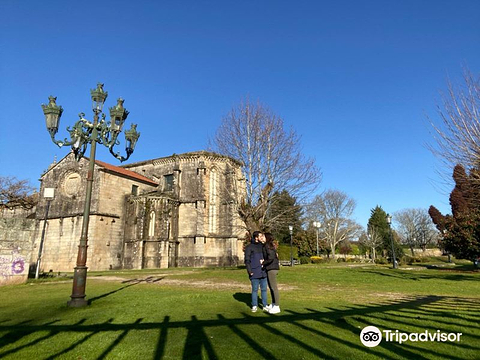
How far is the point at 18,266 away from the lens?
13.9m

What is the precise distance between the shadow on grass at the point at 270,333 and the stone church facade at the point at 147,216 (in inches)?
926

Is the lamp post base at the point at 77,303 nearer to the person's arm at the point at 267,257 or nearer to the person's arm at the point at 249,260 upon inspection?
the person's arm at the point at 249,260

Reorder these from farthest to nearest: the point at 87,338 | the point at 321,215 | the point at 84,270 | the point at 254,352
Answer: the point at 321,215 → the point at 84,270 → the point at 87,338 → the point at 254,352

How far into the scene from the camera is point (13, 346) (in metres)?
4.68

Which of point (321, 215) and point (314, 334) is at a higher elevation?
point (321, 215)

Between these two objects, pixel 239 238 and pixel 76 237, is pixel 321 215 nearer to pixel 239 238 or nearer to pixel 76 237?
pixel 239 238

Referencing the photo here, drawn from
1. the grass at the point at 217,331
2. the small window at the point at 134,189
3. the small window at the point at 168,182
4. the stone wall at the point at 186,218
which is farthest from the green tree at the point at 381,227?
the grass at the point at 217,331

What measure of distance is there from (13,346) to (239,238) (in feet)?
112

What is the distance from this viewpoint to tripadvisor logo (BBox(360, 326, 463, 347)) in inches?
179

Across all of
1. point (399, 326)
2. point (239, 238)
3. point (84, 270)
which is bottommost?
point (399, 326)

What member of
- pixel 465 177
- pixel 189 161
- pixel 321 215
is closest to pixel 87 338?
pixel 465 177

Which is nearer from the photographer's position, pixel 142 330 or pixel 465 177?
pixel 142 330

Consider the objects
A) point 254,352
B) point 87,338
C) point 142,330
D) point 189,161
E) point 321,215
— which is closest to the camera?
point 254,352

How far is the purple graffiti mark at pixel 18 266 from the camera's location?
13.7 meters
